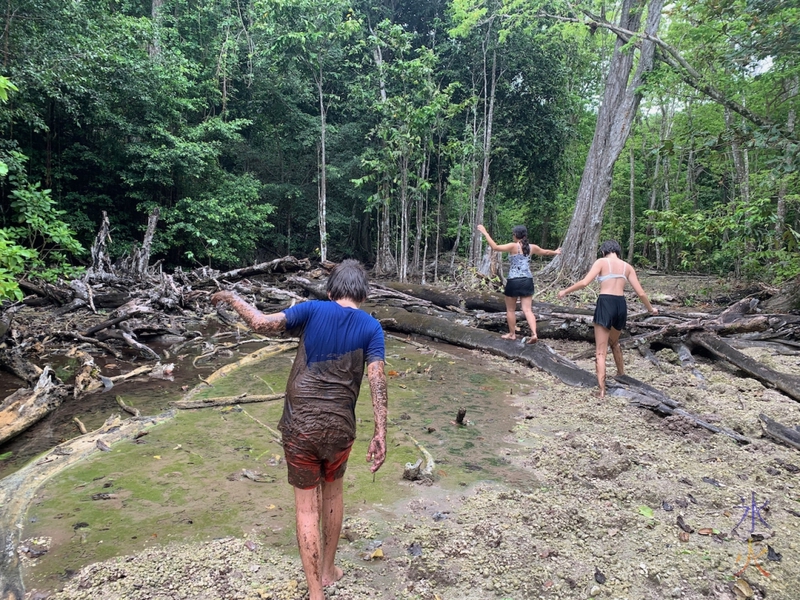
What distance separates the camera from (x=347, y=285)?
2.72 m

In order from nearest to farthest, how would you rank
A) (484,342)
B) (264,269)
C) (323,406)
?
(323,406), (484,342), (264,269)

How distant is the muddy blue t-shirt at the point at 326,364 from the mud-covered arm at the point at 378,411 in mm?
67

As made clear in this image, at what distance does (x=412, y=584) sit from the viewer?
2611 millimetres

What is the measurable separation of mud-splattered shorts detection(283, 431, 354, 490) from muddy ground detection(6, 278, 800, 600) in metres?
0.66

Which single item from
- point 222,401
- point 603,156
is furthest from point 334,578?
point 603,156

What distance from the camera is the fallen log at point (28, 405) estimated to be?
4.70m

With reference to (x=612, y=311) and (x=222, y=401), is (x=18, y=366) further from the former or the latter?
(x=612, y=311)

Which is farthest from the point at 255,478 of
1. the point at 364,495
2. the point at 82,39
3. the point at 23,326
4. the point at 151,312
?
the point at 82,39

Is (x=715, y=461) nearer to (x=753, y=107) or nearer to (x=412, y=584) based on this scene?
(x=412, y=584)

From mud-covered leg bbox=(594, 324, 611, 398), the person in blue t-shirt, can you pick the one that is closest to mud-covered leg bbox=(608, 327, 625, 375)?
mud-covered leg bbox=(594, 324, 611, 398)

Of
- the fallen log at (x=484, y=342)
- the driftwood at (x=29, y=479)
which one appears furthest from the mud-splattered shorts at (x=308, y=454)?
the fallen log at (x=484, y=342)

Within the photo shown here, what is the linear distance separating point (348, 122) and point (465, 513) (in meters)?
20.9

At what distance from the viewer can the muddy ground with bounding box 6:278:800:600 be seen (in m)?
2.60

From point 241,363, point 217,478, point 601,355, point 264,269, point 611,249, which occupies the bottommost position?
point 241,363
